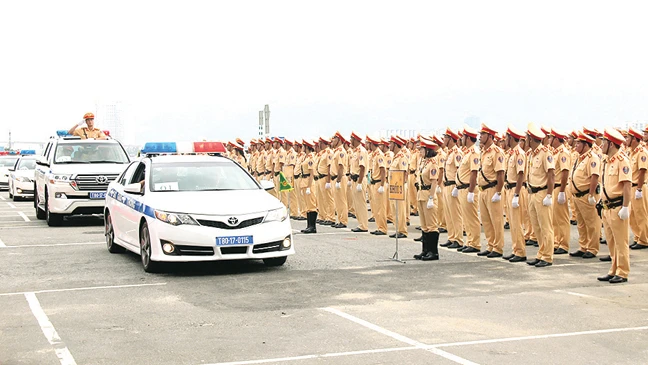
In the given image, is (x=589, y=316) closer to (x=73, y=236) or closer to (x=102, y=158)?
(x=73, y=236)

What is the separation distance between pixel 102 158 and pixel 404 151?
705cm

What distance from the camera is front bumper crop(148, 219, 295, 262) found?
1105 centimetres

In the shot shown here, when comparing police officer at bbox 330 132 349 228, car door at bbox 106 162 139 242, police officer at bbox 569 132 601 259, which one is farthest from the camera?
police officer at bbox 330 132 349 228

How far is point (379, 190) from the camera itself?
1806 cm

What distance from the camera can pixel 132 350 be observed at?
721 centimetres

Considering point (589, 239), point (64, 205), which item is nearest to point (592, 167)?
point (589, 239)

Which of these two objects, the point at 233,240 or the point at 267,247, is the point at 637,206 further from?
the point at 233,240

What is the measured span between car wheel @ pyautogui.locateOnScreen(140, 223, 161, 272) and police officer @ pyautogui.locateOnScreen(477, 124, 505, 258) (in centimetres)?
539

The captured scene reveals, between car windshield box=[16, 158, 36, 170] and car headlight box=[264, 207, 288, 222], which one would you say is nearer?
car headlight box=[264, 207, 288, 222]

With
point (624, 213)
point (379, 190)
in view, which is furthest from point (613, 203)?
point (379, 190)

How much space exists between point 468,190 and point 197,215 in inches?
205

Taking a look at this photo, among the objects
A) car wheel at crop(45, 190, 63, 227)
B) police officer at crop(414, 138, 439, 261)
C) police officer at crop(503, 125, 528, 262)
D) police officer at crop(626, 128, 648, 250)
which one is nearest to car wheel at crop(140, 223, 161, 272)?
police officer at crop(414, 138, 439, 261)

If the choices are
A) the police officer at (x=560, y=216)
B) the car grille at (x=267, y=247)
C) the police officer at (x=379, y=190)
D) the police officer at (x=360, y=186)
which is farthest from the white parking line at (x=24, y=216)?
the police officer at (x=560, y=216)

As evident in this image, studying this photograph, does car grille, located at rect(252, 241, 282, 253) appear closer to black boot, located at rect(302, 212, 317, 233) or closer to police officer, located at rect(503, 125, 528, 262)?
police officer, located at rect(503, 125, 528, 262)
